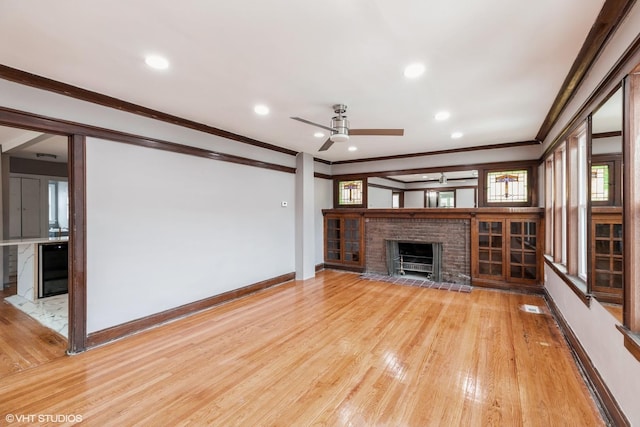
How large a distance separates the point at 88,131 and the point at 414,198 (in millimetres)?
9483

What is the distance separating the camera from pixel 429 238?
5.84 metres

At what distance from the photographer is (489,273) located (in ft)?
17.4

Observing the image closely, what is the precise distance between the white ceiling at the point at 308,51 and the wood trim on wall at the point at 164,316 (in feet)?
8.13

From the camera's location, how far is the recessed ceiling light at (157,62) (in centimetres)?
228

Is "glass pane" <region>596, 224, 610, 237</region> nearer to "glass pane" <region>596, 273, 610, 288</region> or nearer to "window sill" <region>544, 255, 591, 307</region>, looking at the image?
"glass pane" <region>596, 273, 610, 288</region>

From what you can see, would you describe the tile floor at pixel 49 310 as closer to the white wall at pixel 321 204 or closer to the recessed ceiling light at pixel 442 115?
the white wall at pixel 321 204

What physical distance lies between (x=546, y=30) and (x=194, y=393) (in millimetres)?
3603

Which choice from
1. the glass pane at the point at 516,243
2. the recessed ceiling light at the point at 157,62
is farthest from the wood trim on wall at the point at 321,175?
the recessed ceiling light at the point at 157,62

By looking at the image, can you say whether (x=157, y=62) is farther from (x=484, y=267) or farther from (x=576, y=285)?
(x=484, y=267)

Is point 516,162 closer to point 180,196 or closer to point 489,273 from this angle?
point 489,273

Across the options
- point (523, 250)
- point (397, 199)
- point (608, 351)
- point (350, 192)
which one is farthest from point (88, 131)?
point (397, 199)

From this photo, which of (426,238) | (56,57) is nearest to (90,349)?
(56,57)

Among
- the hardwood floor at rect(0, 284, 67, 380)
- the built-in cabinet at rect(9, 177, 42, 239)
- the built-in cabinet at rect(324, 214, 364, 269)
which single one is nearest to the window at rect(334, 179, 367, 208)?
the built-in cabinet at rect(324, 214, 364, 269)

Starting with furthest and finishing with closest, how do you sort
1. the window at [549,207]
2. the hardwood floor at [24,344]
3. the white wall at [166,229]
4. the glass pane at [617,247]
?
the window at [549,207], the white wall at [166,229], the hardwood floor at [24,344], the glass pane at [617,247]
